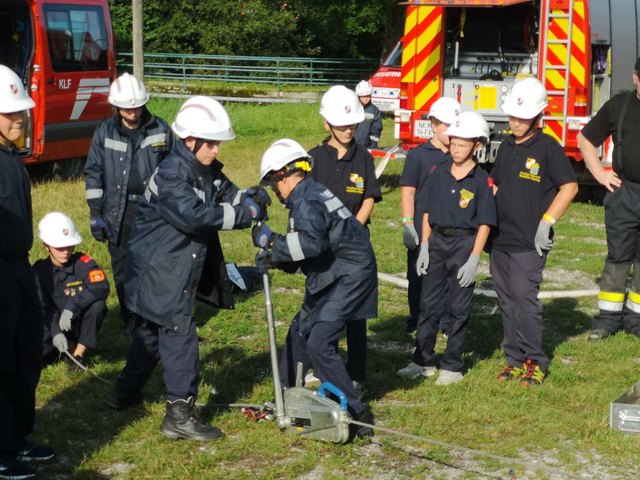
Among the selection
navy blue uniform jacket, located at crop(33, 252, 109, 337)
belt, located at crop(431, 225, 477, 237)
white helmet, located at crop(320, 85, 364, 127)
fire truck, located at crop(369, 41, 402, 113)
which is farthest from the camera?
fire truck, located at crop(369, 41, 402, 113)

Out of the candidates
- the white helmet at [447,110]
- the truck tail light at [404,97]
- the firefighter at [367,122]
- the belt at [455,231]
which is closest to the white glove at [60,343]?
the belt at [455,231]

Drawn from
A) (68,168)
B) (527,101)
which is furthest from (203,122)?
(68,168)

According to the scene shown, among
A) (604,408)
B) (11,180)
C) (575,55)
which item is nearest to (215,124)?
(11,180)

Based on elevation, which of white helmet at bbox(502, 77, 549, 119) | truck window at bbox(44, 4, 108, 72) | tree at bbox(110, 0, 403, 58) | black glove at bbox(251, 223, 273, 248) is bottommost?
black glove at bbox(251, 223, 273, 248)

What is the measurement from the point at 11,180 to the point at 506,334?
142 inches

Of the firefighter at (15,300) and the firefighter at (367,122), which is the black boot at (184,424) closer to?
the firefighter at (15,300)

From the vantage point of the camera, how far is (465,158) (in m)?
6.94

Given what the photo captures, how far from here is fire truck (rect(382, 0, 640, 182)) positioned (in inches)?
540

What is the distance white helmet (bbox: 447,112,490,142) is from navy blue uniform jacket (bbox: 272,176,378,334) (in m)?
1.13

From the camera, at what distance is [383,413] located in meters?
6.47

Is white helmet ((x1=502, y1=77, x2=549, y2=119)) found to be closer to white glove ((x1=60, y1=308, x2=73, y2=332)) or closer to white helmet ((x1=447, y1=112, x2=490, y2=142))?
A: white helmet ((x1=447, y1=112, x2=490, y2=142))

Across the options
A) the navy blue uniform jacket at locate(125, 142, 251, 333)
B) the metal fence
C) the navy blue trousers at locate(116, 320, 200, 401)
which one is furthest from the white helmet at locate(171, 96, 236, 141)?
the metal fence

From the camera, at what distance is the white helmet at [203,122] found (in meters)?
5.73

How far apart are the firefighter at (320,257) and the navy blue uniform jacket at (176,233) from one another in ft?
0.81
